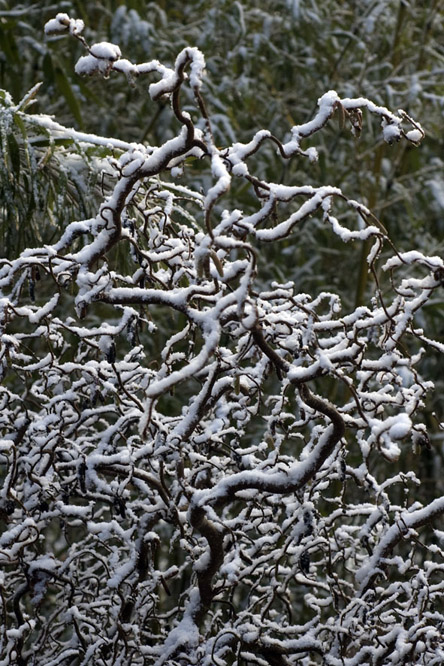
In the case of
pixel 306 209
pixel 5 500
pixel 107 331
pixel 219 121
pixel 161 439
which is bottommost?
pixel 219 121

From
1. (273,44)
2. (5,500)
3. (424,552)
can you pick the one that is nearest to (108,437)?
(5,500)

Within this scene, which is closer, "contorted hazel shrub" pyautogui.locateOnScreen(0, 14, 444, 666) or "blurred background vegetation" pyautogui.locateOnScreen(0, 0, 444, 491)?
"contorted hazel shrub" pyautogui.locateOnScreen(0, 14, 444, 666)

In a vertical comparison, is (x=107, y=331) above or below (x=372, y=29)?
above

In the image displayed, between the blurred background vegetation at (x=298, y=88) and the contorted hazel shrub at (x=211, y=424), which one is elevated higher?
the contorted hazel shrub at (x=211, y=424)

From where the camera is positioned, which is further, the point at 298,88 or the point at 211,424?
the point at 298,88

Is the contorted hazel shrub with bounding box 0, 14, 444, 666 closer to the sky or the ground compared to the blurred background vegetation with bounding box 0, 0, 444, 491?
closer to the sky

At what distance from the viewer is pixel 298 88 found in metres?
4.08

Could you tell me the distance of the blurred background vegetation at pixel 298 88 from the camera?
3.42 m

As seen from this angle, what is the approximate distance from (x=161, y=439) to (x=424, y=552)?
2737mm

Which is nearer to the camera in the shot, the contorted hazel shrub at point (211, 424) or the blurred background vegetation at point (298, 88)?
the contorted hazel shrub at point (211, 424)

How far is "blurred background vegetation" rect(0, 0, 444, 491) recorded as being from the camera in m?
3.42

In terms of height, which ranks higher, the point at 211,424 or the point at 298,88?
the point at 211,424

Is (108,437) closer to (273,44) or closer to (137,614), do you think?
(137,614)

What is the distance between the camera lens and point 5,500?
1.36 meters
